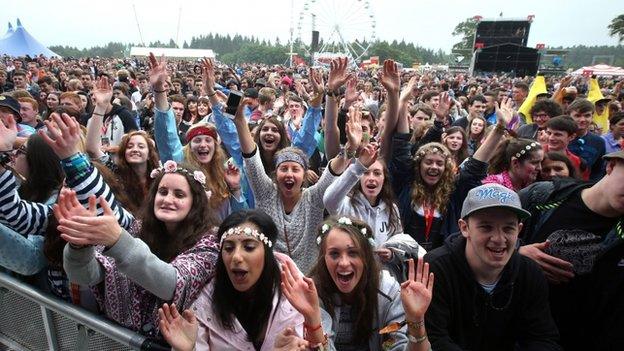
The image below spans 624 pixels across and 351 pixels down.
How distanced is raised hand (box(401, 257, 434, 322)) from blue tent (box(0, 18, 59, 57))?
2848cm

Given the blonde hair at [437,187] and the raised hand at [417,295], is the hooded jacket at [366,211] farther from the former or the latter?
the raised hand at [417,295]

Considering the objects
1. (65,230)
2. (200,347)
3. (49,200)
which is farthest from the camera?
(49,200)

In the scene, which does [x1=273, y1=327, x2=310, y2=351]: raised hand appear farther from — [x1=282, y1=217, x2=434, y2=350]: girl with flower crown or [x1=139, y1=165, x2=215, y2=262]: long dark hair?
[x1=139, y1=165, x2=215, y2=262]: long dark hair

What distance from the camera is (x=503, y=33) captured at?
29828 millimetres

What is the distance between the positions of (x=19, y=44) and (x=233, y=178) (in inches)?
1080

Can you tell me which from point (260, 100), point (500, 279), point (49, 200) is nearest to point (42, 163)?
point (49, 200)

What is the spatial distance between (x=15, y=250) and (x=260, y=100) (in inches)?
218

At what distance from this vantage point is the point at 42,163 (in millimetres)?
2418

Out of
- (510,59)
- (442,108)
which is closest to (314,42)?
(510,59)

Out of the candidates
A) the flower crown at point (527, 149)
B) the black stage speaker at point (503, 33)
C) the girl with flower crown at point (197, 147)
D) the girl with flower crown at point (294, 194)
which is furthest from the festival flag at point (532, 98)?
the black stage speaker at point (503, 33)

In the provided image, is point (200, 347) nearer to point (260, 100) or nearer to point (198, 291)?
point (198, 291)

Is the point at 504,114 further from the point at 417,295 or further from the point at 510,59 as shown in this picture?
the point at 510,59

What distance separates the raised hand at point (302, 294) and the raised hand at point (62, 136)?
128 cm

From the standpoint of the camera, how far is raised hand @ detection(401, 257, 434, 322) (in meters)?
1.80
